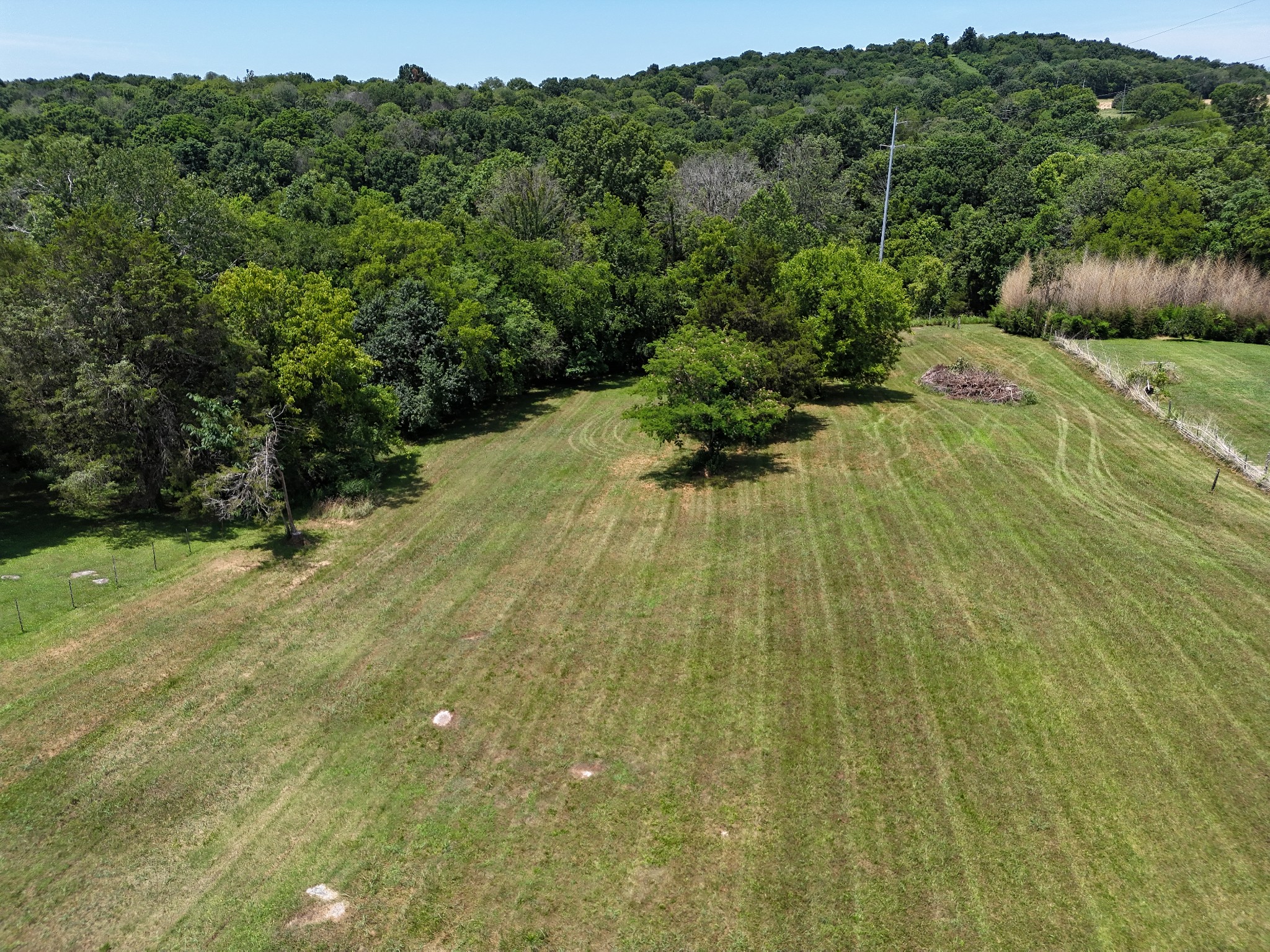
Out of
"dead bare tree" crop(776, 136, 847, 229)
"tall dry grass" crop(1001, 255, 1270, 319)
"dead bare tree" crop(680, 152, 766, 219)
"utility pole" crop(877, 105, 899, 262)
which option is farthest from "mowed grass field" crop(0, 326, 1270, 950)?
"dead bare tree" crop(776, 136, 847, 229)

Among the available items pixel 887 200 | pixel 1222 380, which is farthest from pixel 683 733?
pixel 887 200

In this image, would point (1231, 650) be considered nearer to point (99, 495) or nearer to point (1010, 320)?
point (99, 495)

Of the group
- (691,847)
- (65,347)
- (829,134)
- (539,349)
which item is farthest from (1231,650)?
(829,134)

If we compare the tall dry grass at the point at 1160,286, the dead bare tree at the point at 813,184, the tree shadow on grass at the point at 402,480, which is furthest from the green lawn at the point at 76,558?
the dead bare tree at the point at 813,184

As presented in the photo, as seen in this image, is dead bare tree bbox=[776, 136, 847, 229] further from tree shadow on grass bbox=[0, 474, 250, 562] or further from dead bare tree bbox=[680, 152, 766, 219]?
tree shadow on grass bbox=[0, 474, 250, 562]

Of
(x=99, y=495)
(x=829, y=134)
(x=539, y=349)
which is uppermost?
(x=829, y=134)

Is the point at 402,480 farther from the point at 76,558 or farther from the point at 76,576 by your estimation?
the point at 76,576

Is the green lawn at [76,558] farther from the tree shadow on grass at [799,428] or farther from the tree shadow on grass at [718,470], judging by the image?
the tree shadow on grass at [799,428]
